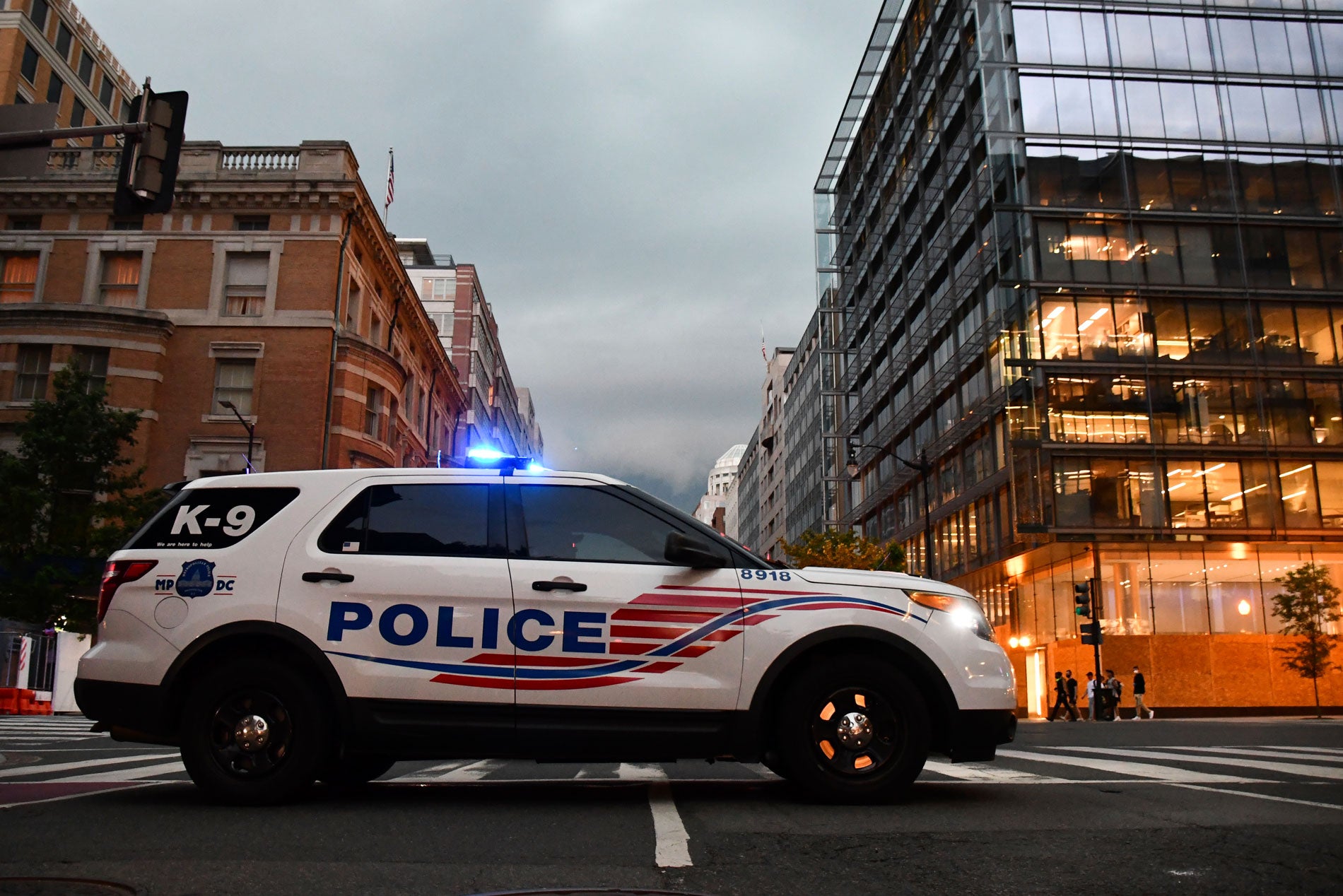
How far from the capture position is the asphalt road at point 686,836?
3.83 m

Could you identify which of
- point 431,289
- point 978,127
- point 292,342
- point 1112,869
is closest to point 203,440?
point 292,342

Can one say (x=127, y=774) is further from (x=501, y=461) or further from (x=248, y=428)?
(x=248, y=428)

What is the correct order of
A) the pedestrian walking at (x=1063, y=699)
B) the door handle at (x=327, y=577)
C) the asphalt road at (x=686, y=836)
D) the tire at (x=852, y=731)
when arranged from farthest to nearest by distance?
the pedestrian walking at (x=1063, y=699) → the door handle at (x=327, y=577) → the tire at (x=852, y=731) → the asphalt road at (x=686, y=836)

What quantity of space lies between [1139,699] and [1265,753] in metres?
22.8

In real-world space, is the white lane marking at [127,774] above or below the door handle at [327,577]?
below

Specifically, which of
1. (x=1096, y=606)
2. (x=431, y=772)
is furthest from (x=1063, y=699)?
(x=431, y=772)

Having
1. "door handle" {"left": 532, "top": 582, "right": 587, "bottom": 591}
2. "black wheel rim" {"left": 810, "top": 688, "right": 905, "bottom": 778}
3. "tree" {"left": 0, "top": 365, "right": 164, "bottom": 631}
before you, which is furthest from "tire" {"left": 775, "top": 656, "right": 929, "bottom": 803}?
"tree" {"left": 0, "top": 365, "right": 164, "bottom": 631}

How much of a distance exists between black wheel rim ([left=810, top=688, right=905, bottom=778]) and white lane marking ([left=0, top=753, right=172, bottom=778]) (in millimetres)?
5863

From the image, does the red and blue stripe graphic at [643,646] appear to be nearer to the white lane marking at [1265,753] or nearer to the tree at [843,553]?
the white lane marking at [1265,753]

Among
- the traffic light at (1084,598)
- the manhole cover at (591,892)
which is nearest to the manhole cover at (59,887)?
the manhole cover at (591,892)

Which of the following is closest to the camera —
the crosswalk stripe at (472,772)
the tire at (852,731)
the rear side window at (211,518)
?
the tire at (852,731)

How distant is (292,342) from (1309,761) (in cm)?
3044

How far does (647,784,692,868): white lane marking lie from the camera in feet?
13.7

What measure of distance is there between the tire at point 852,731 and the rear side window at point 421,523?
1.88 meters
